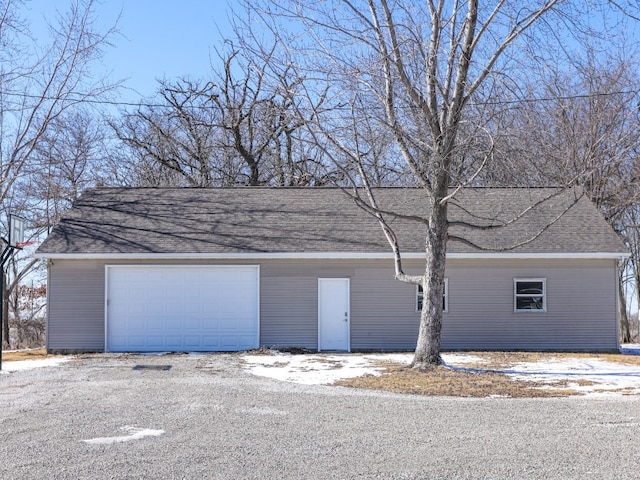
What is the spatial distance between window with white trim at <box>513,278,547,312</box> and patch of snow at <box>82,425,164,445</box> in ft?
42.0

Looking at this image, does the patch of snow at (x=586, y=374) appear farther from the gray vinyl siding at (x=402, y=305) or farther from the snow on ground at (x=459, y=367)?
the gray vinyl siding at (x=402, y=305)

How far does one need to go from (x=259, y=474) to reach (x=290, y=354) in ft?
38.2

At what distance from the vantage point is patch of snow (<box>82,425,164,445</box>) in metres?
7.37

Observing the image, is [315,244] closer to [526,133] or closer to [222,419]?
[526,133]

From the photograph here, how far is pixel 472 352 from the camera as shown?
715 inches

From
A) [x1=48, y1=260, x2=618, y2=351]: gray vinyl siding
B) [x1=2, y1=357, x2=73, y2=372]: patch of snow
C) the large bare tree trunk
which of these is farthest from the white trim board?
the large bare tree trunk

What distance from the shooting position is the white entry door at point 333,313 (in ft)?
60.8

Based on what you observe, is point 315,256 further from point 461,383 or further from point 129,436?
point 129,436

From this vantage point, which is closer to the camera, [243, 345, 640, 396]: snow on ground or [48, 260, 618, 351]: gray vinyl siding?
[243, 345, 640, 396]: snow on ground

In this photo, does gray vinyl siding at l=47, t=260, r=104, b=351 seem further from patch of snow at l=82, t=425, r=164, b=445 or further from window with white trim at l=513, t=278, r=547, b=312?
patch of snow at l=82, t=425, r=164, b=445

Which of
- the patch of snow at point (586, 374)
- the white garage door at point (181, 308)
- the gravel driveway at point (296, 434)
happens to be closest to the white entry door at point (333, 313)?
the white garage door at point (181, 308)

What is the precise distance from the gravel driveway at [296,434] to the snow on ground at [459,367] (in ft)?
4.24

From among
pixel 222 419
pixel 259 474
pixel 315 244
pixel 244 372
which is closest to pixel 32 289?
pixel 315 244

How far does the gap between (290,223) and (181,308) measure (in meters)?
3.72
